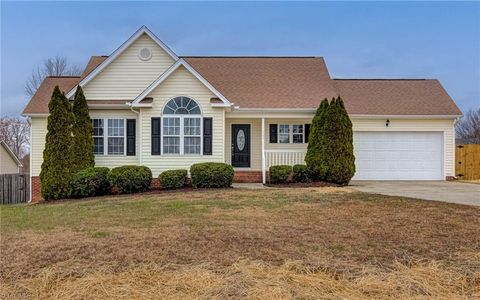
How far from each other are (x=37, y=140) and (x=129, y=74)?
478cm

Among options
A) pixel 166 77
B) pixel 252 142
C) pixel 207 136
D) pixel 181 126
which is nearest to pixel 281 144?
pixel 252 142

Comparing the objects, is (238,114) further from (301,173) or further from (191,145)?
(301,173)

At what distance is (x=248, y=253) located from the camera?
5.83 meters

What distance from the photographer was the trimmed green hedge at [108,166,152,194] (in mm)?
14039

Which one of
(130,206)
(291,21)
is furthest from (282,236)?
(291,21)

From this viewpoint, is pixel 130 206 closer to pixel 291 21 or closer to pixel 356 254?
pixel 356 254

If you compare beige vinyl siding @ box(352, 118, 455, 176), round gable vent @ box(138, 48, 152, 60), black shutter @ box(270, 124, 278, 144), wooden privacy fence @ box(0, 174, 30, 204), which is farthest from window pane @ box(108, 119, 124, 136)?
beige vinyl siding @ box(352, 118, 455, 176)

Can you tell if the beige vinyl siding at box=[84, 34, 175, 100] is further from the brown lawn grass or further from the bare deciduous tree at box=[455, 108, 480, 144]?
the bare deciduous tree at box=[455, 108, 480, 144]

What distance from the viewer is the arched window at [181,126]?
15727 mm

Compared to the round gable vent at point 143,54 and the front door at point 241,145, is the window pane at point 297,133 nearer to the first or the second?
the front door at point 241,145

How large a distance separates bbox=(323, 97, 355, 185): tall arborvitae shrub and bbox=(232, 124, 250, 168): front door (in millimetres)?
3974

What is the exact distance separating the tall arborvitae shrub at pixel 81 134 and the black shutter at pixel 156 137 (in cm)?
236

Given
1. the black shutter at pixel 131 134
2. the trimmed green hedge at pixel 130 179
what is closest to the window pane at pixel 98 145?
the black shutter at pixel 131 134

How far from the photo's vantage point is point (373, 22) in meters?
19.4
